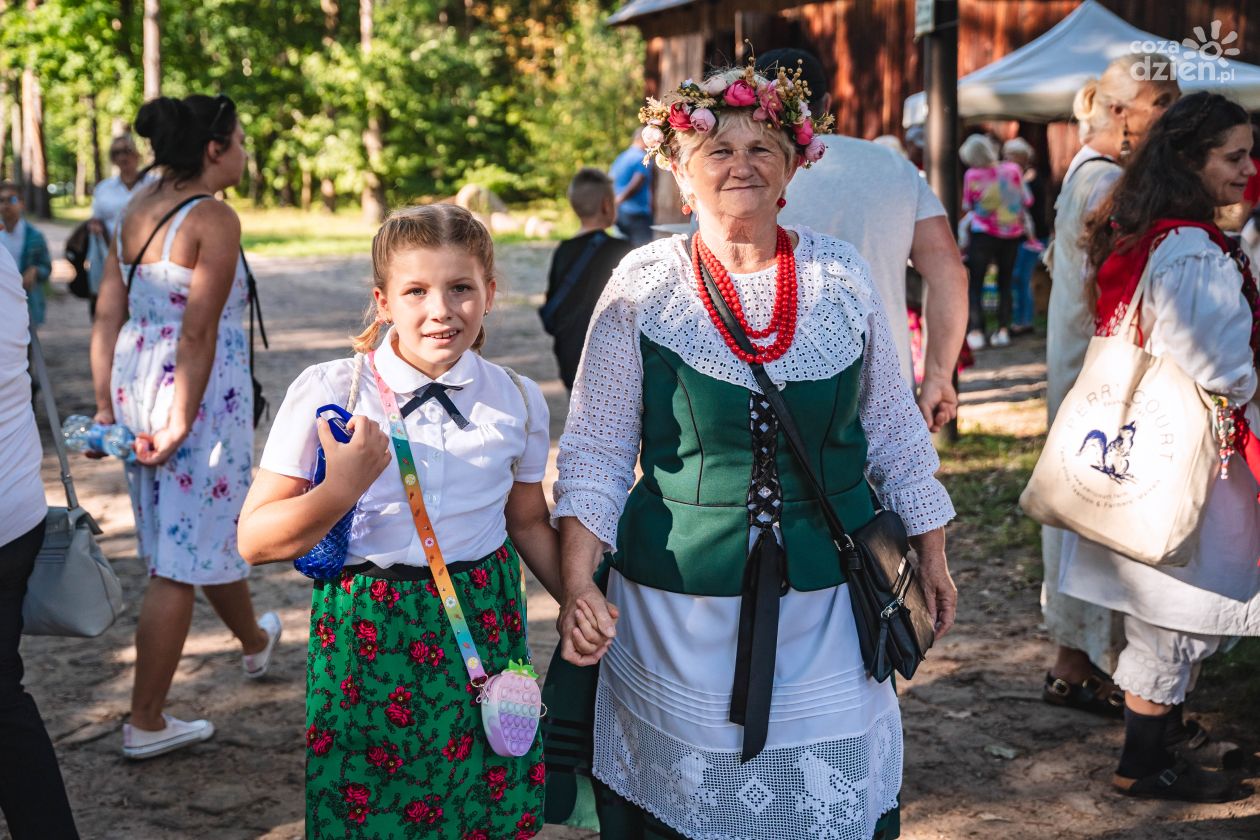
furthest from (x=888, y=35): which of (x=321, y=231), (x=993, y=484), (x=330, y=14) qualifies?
(x=330, y=14)

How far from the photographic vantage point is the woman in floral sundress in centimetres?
382

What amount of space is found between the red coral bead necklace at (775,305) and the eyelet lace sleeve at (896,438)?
182 millimetres

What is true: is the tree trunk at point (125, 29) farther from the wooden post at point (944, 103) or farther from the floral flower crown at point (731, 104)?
the floral flower crown at point (731, 104)

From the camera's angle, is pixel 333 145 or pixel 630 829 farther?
pixel 333 145

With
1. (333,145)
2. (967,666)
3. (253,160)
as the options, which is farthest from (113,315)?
(253,160)

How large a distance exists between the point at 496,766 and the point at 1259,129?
622cm

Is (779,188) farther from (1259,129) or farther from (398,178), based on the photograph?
(398,178)

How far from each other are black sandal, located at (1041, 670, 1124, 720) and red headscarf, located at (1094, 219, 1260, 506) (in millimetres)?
1061

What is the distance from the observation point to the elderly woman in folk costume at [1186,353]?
332 centimetres

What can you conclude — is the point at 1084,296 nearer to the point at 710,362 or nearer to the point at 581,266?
the point at 710,362

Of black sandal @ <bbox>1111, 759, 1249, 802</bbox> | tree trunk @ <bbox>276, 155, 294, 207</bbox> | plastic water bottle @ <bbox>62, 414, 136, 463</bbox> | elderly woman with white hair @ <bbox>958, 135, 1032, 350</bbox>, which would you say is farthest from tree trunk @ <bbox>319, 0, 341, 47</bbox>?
black sandal @ <bbox>1111, 759, 1249, 802</bbox>

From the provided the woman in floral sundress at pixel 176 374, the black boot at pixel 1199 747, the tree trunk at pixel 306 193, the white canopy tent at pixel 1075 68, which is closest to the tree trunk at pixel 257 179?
the tree trunk at pixel 306 193

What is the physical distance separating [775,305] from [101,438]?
2.35m

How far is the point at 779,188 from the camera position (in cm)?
247
